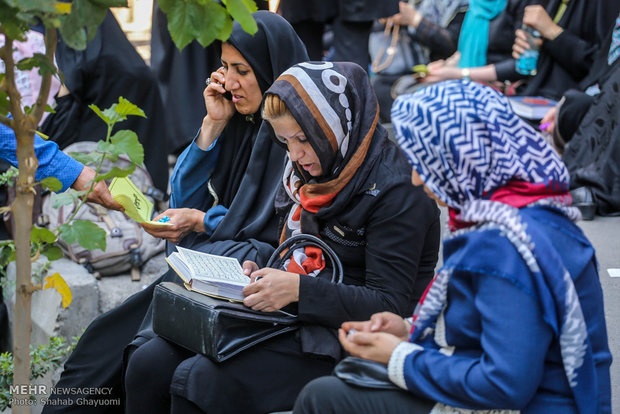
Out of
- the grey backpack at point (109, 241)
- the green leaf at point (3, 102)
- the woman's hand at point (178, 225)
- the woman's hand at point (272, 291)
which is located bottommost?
the grey backpack at point (109, 241)

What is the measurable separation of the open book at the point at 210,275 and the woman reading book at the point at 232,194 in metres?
0.27

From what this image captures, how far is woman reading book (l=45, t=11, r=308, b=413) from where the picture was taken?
302 cm

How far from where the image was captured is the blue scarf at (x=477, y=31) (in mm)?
5412

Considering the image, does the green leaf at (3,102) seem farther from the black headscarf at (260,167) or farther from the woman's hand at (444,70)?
the woman's hand at (444,70)

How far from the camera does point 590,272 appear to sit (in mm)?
1907

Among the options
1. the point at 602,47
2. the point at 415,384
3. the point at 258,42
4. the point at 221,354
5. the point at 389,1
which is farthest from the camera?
the point at 389,1

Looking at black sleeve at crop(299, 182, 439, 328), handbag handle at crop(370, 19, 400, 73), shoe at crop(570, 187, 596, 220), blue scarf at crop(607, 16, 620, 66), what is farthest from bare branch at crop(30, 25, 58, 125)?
handbag handle at crop(370, 19, 400, 73)

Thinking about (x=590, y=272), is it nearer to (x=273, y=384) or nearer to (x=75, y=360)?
(x=273, y=384)

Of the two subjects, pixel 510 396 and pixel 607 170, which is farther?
pixel 607 170

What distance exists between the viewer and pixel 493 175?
6.05 ft

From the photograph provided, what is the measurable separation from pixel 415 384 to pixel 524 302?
0.32m

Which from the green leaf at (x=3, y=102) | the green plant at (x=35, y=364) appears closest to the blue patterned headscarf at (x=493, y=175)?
the green leaf at (x=3, y=102)

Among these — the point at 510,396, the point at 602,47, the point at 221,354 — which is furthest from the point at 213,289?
the point at 602,47

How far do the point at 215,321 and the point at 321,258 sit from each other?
1.44 feet
